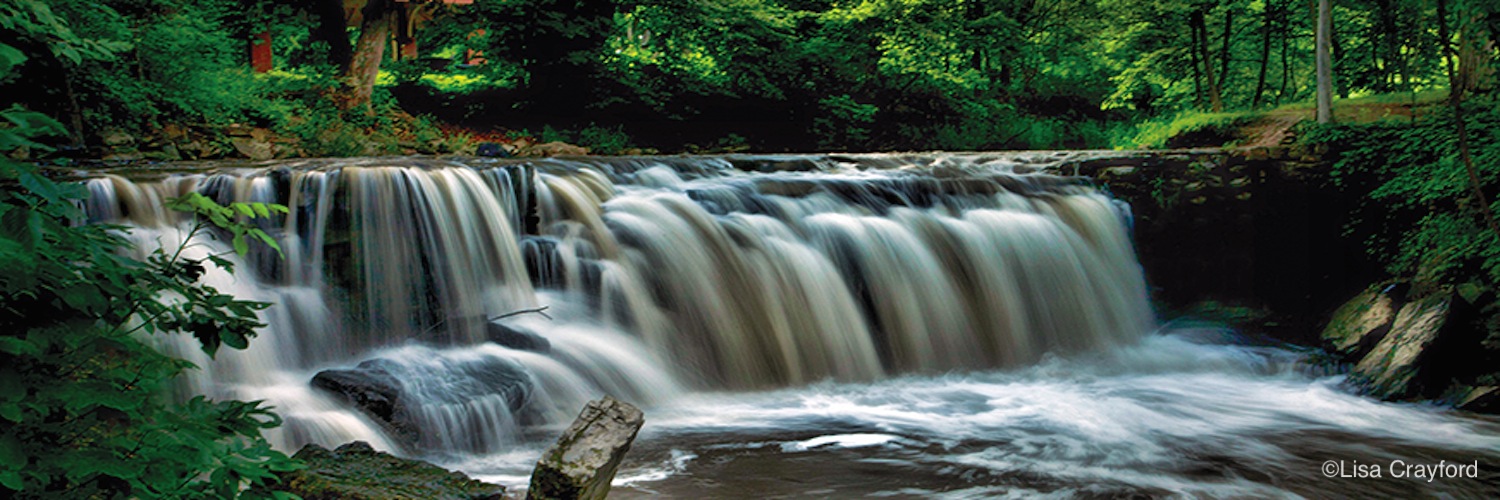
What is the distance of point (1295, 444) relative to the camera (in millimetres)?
5688

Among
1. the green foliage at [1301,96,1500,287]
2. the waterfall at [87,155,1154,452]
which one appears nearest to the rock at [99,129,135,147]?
the waterfall at [87,155,1154,452]

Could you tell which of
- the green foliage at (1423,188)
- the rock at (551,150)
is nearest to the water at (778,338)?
the green foliage at (1423,188)

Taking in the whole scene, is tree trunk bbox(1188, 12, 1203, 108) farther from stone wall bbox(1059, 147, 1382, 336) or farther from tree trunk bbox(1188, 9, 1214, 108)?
stone wall bbox(1059, 147, 1382, 336)

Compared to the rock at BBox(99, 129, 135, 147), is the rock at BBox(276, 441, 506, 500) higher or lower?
lower

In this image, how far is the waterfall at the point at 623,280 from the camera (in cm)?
590

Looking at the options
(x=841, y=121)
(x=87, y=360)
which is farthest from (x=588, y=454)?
(x=841, y=121)

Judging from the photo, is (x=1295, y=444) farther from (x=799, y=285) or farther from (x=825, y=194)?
(x=825, y=194)

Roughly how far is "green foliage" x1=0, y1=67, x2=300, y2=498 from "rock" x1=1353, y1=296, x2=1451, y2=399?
7081 millimetres

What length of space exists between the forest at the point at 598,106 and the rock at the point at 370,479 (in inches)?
6.3

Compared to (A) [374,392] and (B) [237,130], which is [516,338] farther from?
(B) [237,130]

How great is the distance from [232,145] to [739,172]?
6.05 metres

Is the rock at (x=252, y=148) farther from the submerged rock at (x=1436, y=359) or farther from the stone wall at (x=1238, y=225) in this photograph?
the submerged rock at (x=1436, y=359)

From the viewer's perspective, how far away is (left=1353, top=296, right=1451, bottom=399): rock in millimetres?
6863

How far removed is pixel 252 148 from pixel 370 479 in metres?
9.01
